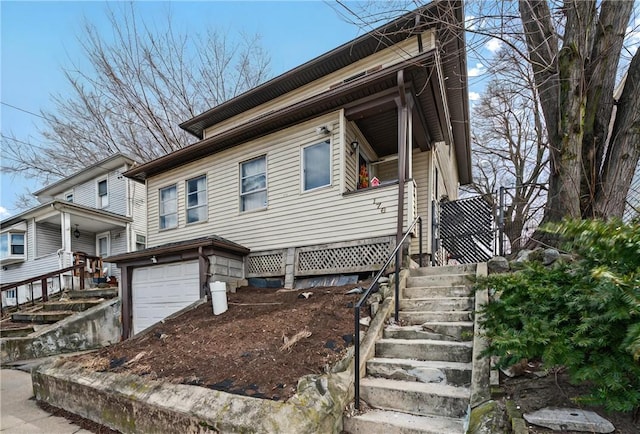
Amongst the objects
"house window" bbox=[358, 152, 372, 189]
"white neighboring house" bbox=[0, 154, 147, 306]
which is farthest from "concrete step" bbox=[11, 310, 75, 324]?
"house window" bbox=[358, 152, 372, 189]

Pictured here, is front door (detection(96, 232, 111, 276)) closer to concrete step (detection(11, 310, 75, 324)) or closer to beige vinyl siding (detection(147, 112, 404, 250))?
concrete step (detection(11, 310, 75, 324))

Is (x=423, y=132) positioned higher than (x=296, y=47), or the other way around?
(x=296, y=47)

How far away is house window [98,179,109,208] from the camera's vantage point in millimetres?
15539

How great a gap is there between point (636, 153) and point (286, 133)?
6152mm

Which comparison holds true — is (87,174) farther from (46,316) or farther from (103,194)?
(46,316)

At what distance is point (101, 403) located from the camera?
3.49 meters

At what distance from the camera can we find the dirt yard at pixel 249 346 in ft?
10.5

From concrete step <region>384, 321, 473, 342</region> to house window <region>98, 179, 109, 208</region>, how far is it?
16.4 meters

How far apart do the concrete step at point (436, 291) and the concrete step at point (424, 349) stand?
104 centimetres

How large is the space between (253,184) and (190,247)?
2.15 metres

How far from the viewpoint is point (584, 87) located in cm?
493

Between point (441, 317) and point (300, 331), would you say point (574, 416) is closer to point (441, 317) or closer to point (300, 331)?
point (441, 317)

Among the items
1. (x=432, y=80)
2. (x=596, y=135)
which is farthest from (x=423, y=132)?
(x=596, y=135)

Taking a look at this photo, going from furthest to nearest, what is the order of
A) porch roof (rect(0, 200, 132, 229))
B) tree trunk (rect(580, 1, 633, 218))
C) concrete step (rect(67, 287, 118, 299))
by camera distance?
porch roof (rect(0, 200, 132, 229)) < concrete step (rect(67, 287, 118, 299)) < tree trunk (rect(580, 1, 633, 218))
